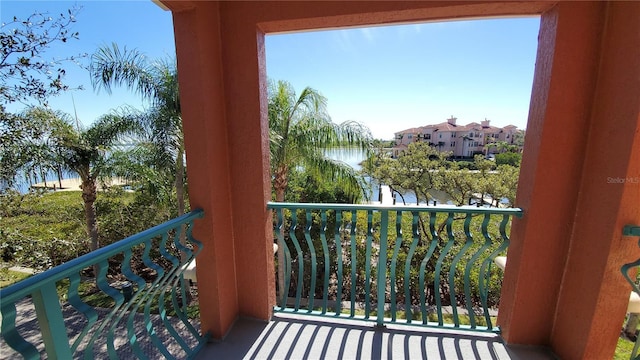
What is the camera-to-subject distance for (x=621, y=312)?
153cm

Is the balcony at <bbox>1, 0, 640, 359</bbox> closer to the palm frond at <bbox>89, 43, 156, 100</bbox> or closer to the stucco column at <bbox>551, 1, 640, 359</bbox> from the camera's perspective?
the stucco column at <bbox>551, 1, 640, 359</bbox>

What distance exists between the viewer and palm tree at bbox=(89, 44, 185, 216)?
5141mm

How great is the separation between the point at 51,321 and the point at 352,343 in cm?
175

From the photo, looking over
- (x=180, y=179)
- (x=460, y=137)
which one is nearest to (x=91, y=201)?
(x=180, y=179)

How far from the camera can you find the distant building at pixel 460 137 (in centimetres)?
1208

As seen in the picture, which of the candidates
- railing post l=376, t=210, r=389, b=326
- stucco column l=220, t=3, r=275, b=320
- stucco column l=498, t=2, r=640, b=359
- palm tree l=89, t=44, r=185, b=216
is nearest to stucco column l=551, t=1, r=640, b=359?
stucco column l=498, t=2, r=640, b=359

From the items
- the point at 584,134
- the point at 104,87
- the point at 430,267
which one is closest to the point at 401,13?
the point at 584,134

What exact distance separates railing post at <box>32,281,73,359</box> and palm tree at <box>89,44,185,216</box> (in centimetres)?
503

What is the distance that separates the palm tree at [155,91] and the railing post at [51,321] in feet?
16.5

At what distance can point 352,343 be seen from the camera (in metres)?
1.92

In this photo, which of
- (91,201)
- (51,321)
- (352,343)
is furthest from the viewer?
(91,201)

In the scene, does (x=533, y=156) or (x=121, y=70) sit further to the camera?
(x=121, y=70)

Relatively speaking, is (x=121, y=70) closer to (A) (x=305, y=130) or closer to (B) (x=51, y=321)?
(A) (x=305, y=130)

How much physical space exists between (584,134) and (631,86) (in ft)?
1.06
